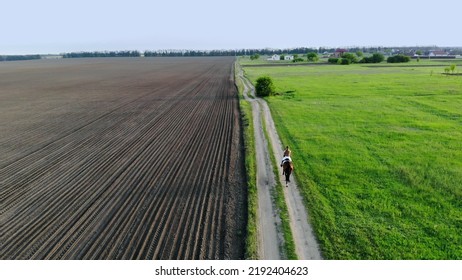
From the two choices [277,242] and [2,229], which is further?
[2,229]

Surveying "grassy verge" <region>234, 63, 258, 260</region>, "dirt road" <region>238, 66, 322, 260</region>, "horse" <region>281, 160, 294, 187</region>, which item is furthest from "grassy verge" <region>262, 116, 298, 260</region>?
"grassy verge" <region>234, 63, 258, 260</region>

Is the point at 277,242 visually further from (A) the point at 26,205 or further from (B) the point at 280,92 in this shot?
(B) the point at 280,92

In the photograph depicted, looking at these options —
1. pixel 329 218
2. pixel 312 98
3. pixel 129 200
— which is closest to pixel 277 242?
pixel 329 218

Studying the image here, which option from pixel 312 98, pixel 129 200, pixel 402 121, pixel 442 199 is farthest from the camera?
pixel 312 98
